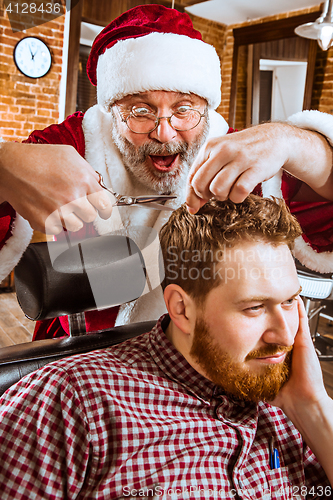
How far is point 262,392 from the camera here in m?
0.83

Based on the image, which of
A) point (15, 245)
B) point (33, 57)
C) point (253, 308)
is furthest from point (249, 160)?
point (33, 57)

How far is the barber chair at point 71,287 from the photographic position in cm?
89

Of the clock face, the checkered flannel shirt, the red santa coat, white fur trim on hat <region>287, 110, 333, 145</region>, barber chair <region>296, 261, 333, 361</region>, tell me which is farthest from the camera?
the clock face

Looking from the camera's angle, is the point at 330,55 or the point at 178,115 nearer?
the point at 178,115

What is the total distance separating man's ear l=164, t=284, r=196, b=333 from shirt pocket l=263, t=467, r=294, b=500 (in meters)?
0.34

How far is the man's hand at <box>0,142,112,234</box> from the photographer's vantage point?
712 millimetres

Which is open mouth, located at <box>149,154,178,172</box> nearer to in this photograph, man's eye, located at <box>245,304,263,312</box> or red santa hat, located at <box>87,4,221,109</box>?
red santa hat, located at <box>87,4,221,109</box>

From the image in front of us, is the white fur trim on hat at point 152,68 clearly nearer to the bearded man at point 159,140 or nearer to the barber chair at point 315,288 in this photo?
the bearded man at point 159,140

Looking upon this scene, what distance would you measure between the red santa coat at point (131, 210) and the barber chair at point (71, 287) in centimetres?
6

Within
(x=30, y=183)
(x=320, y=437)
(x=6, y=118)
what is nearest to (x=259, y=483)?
(x=320, y=437)

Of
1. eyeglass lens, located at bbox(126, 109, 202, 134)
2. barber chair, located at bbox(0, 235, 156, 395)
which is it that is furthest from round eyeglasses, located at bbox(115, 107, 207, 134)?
barber chair, located at bbox(0, 235, 156, 395)

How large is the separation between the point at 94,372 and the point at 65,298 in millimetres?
206

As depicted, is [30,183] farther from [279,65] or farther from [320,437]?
[279,65]

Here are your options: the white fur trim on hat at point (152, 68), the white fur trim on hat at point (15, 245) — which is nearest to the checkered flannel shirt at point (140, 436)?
the white fur trim on hat at point (15, 245)
